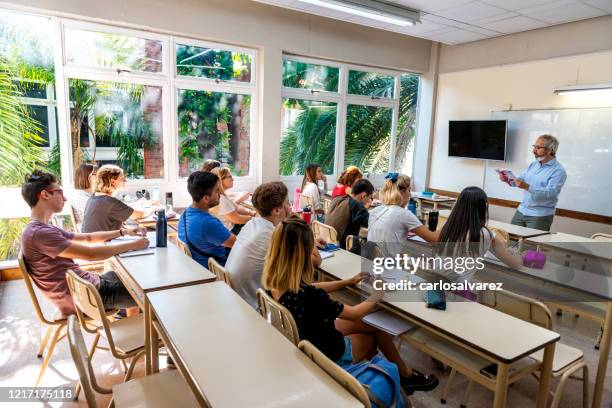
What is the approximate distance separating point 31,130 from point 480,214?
14.3 feet

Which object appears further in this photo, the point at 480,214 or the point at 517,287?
the point at 517,287

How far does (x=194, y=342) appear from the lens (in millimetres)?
1489

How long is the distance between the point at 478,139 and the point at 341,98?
2.16 metres

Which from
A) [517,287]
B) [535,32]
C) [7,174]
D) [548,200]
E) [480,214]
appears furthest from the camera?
[535,32]

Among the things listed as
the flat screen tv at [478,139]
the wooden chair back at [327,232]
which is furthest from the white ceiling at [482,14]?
the wooden chair back at [327,232]

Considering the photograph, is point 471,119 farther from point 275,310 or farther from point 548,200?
point 275,310

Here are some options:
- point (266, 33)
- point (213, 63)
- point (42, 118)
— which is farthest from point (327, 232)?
point (42, 118)

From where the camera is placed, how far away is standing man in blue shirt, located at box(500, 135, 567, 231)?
419 centimetres

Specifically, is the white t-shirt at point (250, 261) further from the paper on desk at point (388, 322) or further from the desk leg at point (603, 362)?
the desk leg at point (603, 362)

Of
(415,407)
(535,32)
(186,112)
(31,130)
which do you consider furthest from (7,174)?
(535,32)

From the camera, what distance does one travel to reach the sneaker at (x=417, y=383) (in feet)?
7.53

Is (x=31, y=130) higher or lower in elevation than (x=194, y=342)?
higher

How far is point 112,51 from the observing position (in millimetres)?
4477

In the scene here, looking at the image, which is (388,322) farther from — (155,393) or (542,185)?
(542,185)
